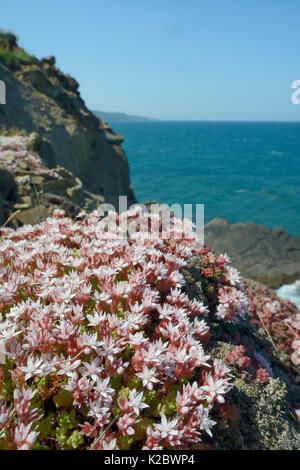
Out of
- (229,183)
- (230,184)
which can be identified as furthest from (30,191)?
(229,183)

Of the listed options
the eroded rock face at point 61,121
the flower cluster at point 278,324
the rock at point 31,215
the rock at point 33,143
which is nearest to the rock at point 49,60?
the eroded rock face at point 61,121

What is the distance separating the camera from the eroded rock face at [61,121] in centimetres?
1953

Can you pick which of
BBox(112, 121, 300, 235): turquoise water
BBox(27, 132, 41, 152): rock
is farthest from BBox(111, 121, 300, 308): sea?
Answer: BBox(27, 132, 41, 152): rock

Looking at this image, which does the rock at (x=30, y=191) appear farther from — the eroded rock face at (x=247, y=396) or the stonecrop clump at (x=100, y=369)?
the stonecrop clump at (x=100, y=369)

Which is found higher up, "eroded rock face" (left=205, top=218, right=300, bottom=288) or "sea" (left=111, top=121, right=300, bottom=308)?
"sea" (left=111, top=121, right=300, bottom=308)

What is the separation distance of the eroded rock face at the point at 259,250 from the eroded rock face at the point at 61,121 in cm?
1113

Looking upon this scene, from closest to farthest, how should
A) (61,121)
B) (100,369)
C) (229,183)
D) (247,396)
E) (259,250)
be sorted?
1. (100,369)
2. (247,396)
3. (61,121)
4. (259,250)
5. (229,183)

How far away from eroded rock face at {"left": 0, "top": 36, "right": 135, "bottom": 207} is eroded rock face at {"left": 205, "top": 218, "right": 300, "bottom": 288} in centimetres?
1113

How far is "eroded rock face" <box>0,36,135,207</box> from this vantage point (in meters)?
19.5

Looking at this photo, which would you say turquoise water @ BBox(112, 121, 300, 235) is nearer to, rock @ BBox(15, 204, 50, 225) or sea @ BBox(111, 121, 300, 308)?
sea @ BBox(111, 121, 300, 308)

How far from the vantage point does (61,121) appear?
2306 cm

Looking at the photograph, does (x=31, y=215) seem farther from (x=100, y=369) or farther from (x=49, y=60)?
(x=49, y=60)

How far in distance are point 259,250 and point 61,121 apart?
2097 cm

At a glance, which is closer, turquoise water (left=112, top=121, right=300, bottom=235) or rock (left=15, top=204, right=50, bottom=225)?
rock (left=15, top=204, right=50, bottom=225)
